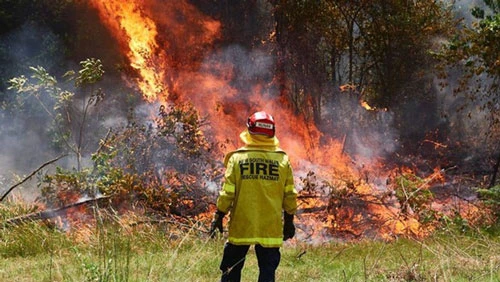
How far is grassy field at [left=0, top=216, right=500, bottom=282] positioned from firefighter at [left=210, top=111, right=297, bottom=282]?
37cm

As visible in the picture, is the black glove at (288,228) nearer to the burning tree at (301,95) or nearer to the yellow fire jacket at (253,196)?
the yellow fire jacket at (253,196)

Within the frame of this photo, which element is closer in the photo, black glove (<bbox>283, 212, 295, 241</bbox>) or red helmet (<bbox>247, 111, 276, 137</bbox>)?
red helmet (<bbox>247, 111, 276, 137</bbox>)

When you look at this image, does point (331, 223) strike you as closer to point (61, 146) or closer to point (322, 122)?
point (322, 122)

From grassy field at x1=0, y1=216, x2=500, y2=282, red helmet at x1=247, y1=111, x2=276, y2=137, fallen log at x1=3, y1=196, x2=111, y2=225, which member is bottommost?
grassy field at x1=0, y1=216, x2=500, y2=282

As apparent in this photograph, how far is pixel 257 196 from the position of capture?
16.0ft

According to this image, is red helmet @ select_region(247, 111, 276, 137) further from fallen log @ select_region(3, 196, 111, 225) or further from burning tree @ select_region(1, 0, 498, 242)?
burning tree @ select_region(1, 0, 498, 242)

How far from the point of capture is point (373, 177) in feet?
42.0

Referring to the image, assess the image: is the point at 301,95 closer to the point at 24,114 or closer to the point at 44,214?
the point at 24,114

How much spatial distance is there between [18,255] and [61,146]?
4846 millimetres

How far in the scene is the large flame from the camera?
12.4m

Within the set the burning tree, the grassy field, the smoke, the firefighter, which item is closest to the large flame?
the burning tree

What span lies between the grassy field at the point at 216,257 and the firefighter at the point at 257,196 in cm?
37

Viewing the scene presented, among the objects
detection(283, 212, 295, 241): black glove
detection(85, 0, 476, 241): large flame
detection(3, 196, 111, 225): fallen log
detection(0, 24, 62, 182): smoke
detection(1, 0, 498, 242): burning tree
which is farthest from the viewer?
detection(85, 0, 476, 241): large flame

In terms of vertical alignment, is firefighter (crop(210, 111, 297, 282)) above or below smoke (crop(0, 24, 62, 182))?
below
